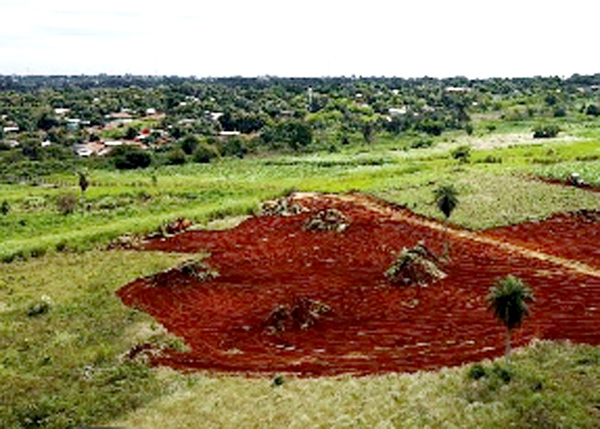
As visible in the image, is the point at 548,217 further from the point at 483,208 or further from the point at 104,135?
the point at 104,135

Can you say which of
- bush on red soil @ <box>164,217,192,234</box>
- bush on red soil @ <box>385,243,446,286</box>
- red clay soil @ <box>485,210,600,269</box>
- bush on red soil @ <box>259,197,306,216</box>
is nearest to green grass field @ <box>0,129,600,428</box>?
bush on red soil @ <box>164,217,192,234</box>

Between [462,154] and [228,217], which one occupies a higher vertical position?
[462,154]

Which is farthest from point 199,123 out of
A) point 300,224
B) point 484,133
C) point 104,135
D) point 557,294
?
point 557,294

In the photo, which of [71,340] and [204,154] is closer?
[71,340]

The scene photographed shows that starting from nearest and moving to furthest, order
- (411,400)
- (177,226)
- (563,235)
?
(411,400), (563,235), (177,226)

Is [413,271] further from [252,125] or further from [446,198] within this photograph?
[252,125]

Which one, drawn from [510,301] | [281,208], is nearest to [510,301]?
[510,301]

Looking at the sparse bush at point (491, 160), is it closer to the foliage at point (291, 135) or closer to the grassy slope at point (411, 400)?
the foliage at point (291, 135)

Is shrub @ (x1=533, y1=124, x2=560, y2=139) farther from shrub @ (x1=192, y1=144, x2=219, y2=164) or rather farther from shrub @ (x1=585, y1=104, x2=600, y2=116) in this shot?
shrub @ (x1=192, y1=144, x2=219, y2=164)
